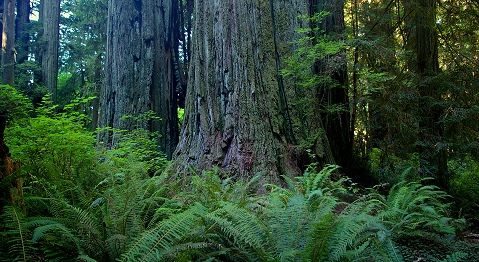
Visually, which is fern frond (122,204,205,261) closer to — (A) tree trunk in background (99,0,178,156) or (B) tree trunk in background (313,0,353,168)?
(B) tree trunk in background (313,0,353,168)

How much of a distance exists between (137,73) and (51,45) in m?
8.41

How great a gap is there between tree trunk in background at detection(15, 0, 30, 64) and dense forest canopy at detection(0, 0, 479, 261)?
9684 mm

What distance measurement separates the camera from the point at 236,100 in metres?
4.82

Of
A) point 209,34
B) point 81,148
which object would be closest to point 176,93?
point 209,34

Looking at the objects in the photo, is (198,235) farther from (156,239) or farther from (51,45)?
(51,45)

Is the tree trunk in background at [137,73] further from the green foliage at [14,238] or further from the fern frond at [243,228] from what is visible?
the fern frond at [243,228]

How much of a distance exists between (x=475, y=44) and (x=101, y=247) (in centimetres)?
873

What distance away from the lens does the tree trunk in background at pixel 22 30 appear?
52.8 ft

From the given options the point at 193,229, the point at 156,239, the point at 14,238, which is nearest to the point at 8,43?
the point at 14,238

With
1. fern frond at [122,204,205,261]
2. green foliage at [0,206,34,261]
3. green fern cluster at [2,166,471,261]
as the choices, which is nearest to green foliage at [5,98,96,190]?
green fern cluster at [2,166,471,261]

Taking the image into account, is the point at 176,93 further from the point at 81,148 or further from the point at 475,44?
the point at 475,44

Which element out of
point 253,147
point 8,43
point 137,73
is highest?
point 8,43

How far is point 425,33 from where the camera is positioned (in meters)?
7.54

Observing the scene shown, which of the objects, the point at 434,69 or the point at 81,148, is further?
the point at 434,69
